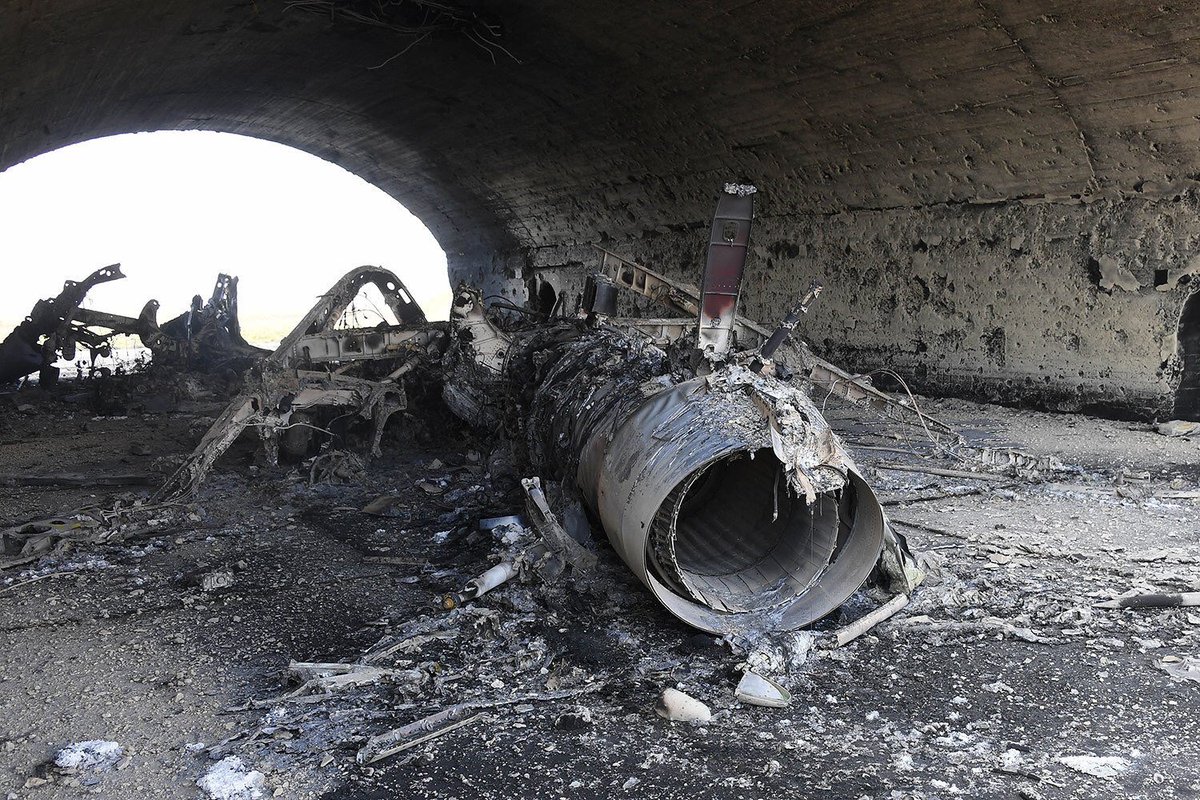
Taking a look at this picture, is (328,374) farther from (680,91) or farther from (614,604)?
(680,91)

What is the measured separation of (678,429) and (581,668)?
1.07 meters

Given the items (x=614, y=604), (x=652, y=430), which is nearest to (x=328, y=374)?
(x=614, y=604)

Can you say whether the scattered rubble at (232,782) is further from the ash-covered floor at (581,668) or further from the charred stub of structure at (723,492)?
the charred stub of structure at (723,492)

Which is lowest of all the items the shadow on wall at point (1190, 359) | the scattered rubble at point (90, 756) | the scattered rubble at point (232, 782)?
the scattered rubble at point (90, 756)

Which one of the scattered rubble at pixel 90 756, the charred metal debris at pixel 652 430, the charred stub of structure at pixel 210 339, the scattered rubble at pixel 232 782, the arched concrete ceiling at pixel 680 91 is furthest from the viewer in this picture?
the charred stub of structure at pixel 210 339

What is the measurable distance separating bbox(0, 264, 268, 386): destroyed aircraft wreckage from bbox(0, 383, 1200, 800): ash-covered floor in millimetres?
5696

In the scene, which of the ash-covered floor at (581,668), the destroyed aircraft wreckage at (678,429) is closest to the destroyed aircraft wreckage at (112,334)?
the destroyed aircraft wreckage at (678,429)

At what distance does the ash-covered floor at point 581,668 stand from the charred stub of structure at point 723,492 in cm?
26

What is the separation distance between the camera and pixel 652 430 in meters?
3.88

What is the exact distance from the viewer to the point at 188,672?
369 centimetres

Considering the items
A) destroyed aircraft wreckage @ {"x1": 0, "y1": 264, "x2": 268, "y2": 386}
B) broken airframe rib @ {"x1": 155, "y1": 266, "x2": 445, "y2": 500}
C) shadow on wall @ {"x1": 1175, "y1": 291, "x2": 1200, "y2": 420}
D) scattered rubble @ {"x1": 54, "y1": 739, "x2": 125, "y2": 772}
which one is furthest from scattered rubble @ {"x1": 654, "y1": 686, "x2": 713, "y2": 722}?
destroyed aircraft wreckage @ {"x1": 0, "y1": 264, "x2": 268, "y2": 386}

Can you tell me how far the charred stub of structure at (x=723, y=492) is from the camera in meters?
3.62

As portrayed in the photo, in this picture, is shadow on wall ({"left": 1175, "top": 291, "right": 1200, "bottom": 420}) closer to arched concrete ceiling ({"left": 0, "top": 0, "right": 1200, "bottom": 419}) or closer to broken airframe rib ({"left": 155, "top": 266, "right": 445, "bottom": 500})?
arched concrete ceiling ({"left": 0, "top": 0, "right": 1200, "bottom": 419})

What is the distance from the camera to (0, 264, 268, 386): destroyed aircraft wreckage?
10.8 m
